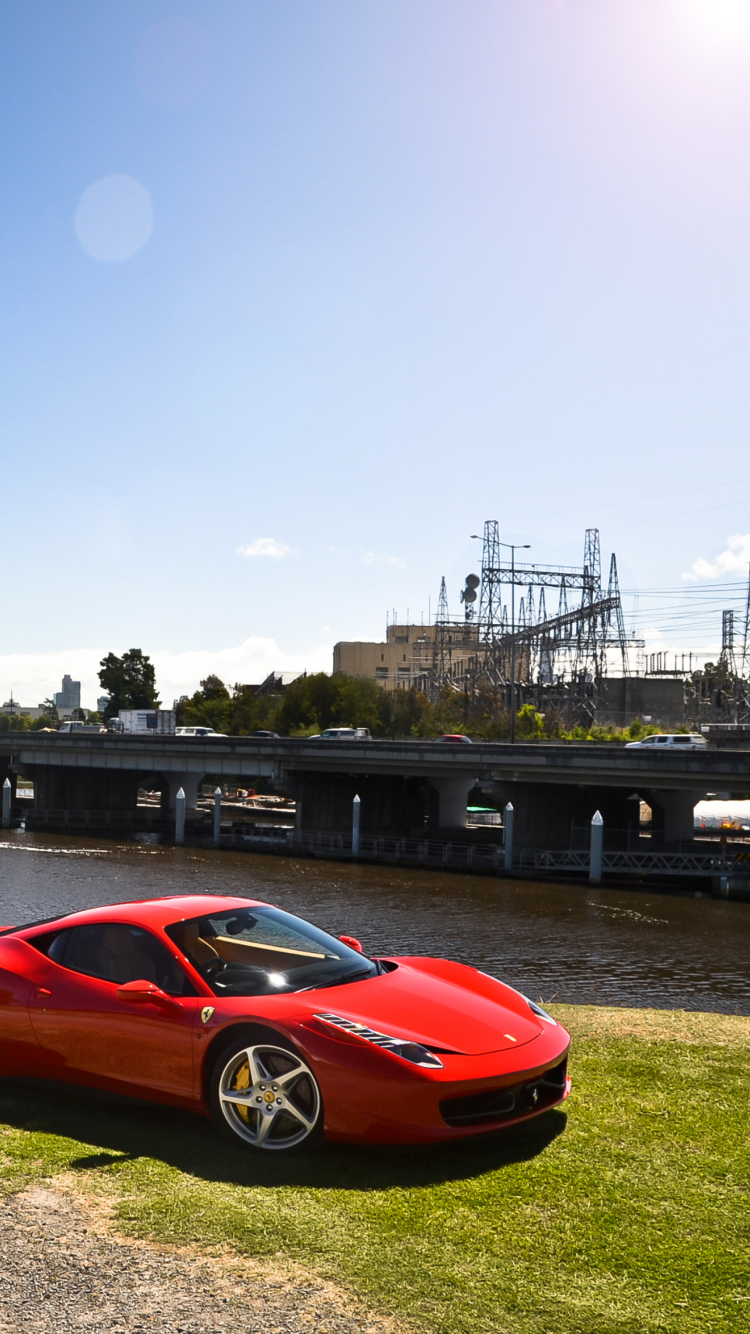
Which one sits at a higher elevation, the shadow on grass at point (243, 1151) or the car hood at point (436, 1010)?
the car hood at point (436, 1010)

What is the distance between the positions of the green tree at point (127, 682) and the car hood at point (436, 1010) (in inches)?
5022

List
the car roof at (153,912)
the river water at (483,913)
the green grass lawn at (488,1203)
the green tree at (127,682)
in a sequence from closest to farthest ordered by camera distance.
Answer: the green grass lawn at (488,1203) < the car roof at (153,912) < the river water at (483,913) < the green tree at (127,682)

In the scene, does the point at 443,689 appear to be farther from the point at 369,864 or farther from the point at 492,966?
the point at 492,966

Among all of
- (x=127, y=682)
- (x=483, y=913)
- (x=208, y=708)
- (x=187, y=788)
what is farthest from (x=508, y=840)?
(x=127, y=682)

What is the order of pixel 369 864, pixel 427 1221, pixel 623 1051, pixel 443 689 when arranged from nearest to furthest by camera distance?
pixel 427 1221, pixel 623 1051, pixel 369 864, pixel 443 689

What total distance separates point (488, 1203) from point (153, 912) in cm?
300

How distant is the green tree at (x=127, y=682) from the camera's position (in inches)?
5207

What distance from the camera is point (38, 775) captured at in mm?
70938

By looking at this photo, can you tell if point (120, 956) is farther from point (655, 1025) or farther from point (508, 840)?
point (508, 840)

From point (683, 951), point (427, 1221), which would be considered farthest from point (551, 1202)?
point (683, 951)

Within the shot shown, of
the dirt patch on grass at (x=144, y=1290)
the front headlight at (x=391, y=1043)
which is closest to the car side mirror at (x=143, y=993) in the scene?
the front headlight at (x=391, y=1043)

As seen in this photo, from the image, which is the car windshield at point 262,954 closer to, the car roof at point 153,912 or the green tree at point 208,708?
the car roof at point 153,912

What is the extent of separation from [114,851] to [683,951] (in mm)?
32386

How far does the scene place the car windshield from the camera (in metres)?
6.54
